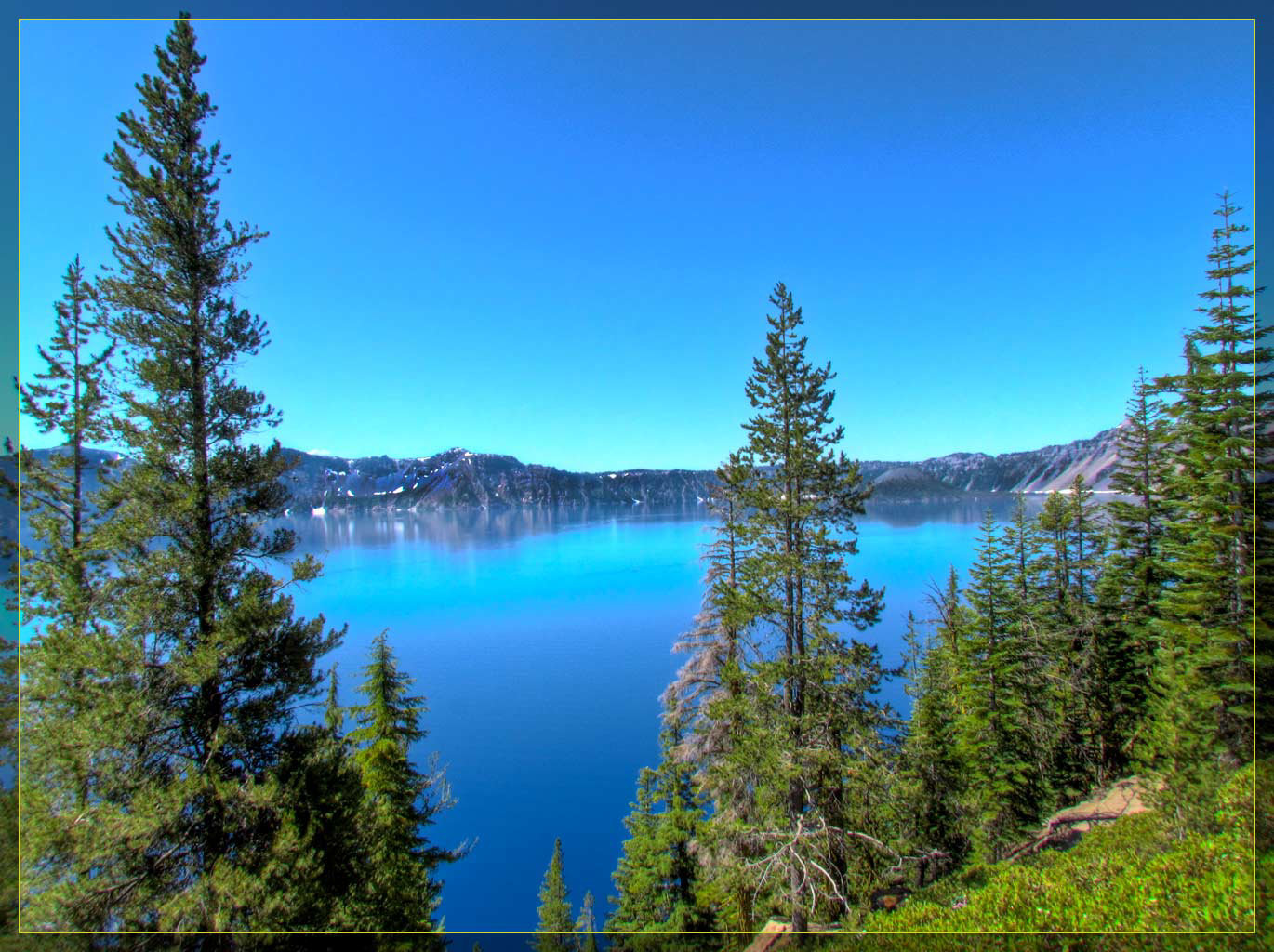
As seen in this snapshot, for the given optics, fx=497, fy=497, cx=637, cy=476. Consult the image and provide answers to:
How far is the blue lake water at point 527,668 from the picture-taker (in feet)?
50.7

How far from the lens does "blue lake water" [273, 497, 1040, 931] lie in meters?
15.5

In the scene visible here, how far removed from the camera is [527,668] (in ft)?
73.6

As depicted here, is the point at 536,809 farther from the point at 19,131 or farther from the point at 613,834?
the point at 19,131

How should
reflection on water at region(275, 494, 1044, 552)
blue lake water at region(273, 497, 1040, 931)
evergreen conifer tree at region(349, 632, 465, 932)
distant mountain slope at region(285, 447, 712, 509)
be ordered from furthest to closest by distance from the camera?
1. reflection on water at region(275, 494, 1044, 552)
2. distant mountain slope at region(285, 447, 712, 509)
3. blue lake water at region(273, 497, 1040, 931)
4. evergreen conifer tree at region(349, 632, 465, 932)

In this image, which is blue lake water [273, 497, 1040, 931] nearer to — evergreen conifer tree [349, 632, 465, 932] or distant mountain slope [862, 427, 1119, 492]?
evergreen conifer tree [349, 632, 465, 932]

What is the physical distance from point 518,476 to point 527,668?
92.6ft

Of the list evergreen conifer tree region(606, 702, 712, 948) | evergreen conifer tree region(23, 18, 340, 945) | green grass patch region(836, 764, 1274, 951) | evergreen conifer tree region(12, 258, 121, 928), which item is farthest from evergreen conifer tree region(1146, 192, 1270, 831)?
evergreen conifer tree region(12, 258, 121, 928)

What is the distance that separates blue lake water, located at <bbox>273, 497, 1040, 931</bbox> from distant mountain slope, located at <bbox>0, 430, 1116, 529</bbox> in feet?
7.19

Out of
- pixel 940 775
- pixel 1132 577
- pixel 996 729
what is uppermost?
pixel 1132 577

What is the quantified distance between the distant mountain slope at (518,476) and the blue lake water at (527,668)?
219 centimetres

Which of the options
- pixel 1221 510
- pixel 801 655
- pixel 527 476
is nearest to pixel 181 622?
pixel 801 655

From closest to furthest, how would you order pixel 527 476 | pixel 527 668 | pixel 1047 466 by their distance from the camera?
→ pixel 1047 466
pixel 527 668
pixel 527 476

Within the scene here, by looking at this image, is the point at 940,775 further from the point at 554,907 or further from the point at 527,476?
the point at 527,476

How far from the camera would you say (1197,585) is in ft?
20.6
